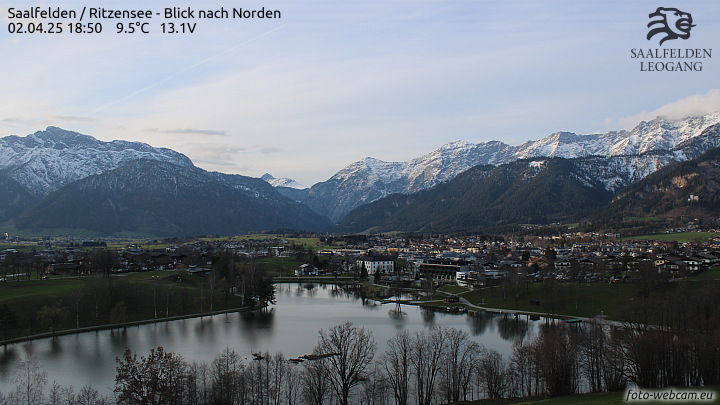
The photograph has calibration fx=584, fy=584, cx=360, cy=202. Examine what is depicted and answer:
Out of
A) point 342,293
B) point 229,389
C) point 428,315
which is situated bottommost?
point 428,315

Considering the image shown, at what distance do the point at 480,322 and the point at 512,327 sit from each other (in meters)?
3.70

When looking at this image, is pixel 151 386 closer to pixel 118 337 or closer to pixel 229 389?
pixel 229 389

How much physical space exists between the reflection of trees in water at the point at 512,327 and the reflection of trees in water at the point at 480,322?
1.06 meters

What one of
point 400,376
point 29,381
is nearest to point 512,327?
point 400,376

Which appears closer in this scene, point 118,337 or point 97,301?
point 118,337

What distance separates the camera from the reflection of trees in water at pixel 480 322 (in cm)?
4993

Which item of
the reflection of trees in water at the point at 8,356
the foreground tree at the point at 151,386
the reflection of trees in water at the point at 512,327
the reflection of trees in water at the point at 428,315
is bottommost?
the reflection of trees in water at the point at 512,327

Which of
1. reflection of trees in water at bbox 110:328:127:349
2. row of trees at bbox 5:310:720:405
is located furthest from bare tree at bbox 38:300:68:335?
row of trees at bbox 5:310:720:405

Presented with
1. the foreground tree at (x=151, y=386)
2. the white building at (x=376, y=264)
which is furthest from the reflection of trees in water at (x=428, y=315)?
the white building at (x=376, y=264)

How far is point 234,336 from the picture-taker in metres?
48.2

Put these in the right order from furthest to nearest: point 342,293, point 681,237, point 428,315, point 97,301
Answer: point 681,237 → point 342,293 → point 428,315 → point 97,301

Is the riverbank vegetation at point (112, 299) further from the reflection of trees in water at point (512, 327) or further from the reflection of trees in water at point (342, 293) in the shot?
the reflection of trees in water at point (512, 327)

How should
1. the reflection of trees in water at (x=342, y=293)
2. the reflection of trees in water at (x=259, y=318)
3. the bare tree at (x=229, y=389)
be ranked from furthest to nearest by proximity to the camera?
the reflection of trees in water at (x=342, y=293)
the reflection of trees in water at (x=259, y=318)
the bare tree at (x=229, y=389)

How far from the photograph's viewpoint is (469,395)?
3297 cm
